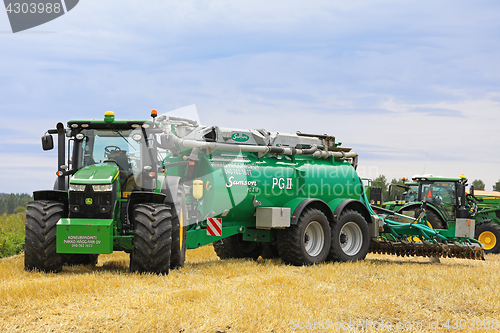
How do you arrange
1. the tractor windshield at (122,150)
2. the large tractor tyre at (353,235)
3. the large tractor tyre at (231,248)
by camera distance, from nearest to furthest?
the tractor windshield at (122,150) < the large tractor tyre at (353,235) < the large tractor tyre at (231,248)

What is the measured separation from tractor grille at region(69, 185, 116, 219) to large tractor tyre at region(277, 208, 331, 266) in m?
4.37

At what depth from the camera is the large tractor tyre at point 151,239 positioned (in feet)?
26.4

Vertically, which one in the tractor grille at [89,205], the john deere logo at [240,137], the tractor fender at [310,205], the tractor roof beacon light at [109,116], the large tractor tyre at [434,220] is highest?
the tractor roof beacon light at [109,116]

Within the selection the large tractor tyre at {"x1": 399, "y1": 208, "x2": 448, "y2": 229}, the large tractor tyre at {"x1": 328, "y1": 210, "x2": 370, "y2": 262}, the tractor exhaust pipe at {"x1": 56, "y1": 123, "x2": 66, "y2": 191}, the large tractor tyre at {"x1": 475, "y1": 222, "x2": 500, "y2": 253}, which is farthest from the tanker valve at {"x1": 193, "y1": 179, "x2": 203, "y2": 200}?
the large tractor tyre at {"x1": 475, "y1": 222, "x2": 500, "y2": 253}

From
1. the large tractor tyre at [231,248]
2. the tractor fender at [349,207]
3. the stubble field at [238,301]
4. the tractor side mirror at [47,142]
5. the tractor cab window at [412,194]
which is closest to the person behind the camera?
the stubble field at [238,301]

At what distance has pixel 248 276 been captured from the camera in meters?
9.24

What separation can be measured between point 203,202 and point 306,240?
2725 mm

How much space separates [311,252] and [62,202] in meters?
5.55

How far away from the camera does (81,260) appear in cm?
988

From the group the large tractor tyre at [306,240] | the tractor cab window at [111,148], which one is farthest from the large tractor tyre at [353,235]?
the tractor cab window at [111,148]

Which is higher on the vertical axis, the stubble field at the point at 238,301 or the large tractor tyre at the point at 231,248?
the stubble field at the point at 238,301

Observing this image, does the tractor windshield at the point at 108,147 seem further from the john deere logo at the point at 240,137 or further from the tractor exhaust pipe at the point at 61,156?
the john deere logo at the point at 240,137

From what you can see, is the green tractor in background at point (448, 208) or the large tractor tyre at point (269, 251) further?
the green tractor in background at point (448, 208)

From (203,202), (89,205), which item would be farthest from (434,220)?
(89,205)
